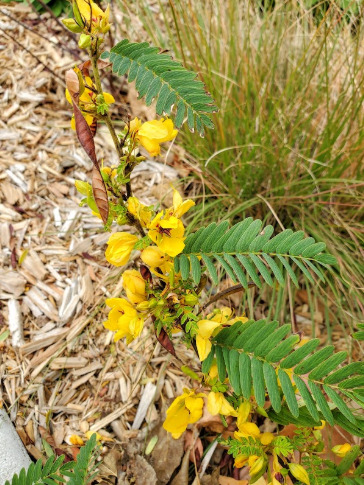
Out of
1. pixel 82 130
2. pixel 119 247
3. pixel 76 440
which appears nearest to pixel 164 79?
pixel 82 130

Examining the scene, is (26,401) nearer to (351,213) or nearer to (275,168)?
(275,168)

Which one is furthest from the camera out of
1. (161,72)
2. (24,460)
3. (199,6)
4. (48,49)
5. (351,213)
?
(48,49)

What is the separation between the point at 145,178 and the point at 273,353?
111 centimetres

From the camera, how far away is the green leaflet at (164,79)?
768 mm

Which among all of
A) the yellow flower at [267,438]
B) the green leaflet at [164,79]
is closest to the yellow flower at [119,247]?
the green leaflet at [164,79]

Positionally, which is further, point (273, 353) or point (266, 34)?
point (266, 34)

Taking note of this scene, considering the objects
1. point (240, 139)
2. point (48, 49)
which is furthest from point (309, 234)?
point (48, 49)

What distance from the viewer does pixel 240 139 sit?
1654mm

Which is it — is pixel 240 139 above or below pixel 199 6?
below

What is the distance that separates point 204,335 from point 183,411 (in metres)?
0.21

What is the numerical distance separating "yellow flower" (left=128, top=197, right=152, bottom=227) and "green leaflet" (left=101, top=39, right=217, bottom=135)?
0.16 meters

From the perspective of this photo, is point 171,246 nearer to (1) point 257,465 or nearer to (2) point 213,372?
(2) point 213,372

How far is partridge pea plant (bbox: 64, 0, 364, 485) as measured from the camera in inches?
29.7

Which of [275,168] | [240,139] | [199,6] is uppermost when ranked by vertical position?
[199,6]
